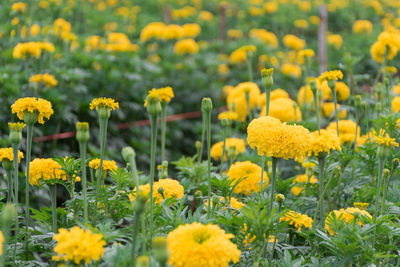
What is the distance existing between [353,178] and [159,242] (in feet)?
4.34

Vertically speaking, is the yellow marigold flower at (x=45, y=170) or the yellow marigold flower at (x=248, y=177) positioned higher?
the yellow marigold flower at (x=45, y=170)

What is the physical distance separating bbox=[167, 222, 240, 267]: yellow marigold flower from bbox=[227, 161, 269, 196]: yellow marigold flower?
75 cm

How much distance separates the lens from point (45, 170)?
1478 millimetres

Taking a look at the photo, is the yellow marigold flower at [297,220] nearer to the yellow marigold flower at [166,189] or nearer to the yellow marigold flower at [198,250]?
the yellow marigold flower at [166,189]

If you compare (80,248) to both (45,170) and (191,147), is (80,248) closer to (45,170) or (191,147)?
(45,170)

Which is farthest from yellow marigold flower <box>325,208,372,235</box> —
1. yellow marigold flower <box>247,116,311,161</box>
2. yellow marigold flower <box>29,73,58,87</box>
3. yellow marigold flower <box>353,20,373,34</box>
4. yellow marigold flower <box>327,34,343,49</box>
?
yellow marigold flower <box>353,20,373,34</box>

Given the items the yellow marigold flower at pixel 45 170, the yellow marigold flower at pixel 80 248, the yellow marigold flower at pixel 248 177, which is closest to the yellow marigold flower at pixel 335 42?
the yellow marigold flower at pixel 248 177

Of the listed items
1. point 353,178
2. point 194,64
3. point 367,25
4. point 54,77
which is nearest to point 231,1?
point 367,25

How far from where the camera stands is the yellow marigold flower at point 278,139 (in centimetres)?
132

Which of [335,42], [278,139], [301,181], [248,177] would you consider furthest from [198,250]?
[335,42]

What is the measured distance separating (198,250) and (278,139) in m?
0.47

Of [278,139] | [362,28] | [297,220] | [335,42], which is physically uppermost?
[362,28]

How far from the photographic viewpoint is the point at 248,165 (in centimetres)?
185

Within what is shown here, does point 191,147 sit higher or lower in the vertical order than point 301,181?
lower
